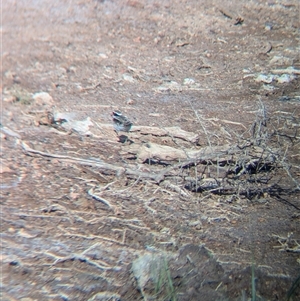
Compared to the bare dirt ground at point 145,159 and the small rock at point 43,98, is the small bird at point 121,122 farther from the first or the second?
the small rock at point 43,98

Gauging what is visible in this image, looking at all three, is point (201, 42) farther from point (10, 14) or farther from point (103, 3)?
point (10, 14)

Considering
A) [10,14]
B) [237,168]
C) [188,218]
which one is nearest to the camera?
[188,218]

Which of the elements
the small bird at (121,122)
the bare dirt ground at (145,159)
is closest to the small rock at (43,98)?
the bare dirt ground at (145,159)

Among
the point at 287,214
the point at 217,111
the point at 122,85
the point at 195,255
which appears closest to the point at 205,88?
the point at 217,111

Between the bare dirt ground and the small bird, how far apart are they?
0.15 feet

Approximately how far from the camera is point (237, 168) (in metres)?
2.62

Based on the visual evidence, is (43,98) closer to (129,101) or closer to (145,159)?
(129,101)

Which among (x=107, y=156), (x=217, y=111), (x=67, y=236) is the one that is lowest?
(x=67, y=236)

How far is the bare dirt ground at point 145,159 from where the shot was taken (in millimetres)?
2100

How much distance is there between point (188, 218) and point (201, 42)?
193 cm

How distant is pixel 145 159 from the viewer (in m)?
2.67

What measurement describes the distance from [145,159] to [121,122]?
1.15ft

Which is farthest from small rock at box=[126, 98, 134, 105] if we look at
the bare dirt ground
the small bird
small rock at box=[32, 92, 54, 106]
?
small rock at box=[32, 92, 54, 106]

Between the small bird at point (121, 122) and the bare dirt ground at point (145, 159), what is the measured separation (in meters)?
0.05
